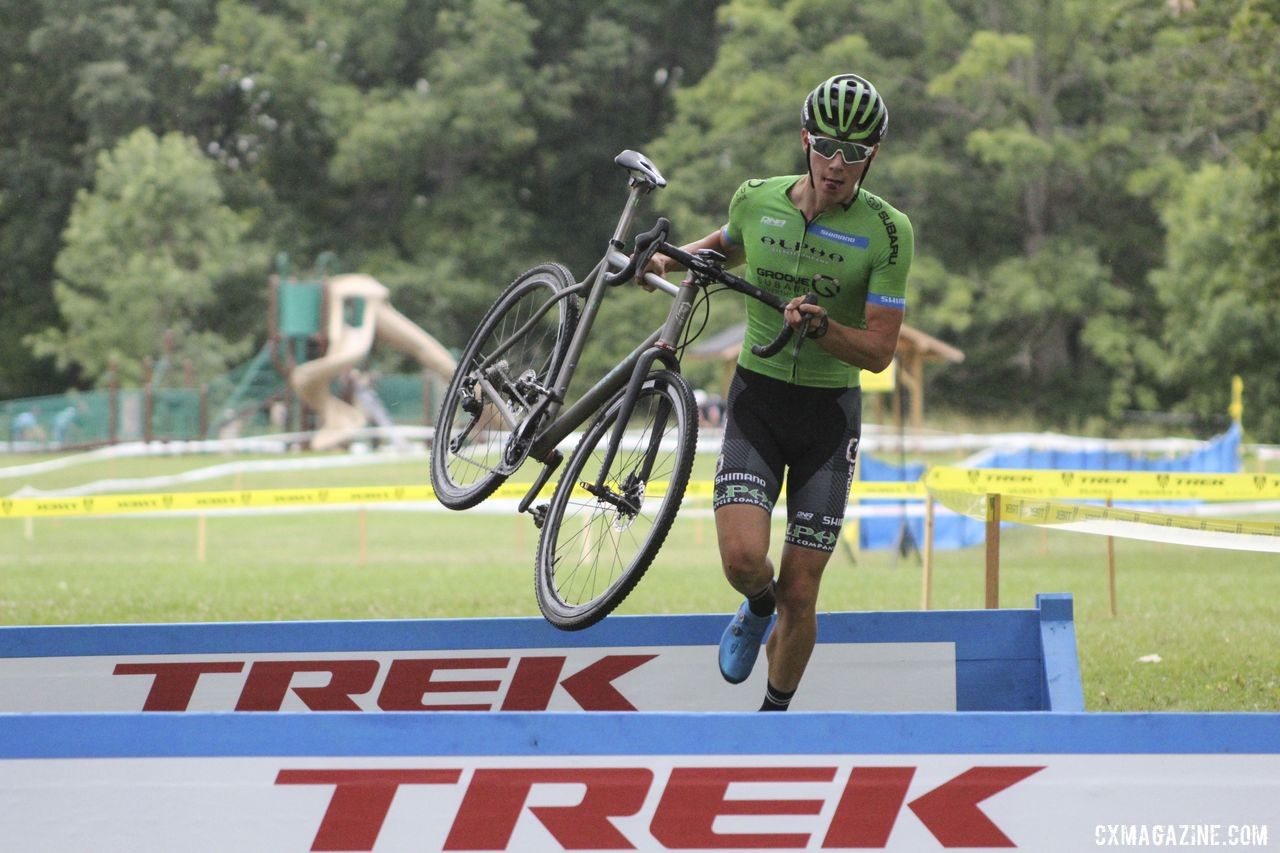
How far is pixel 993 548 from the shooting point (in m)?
7.20

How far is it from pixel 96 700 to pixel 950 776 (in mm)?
3495

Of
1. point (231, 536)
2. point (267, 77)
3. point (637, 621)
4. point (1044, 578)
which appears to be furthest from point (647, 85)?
point (637, 621)

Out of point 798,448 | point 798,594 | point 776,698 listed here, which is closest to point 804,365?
point 798,448

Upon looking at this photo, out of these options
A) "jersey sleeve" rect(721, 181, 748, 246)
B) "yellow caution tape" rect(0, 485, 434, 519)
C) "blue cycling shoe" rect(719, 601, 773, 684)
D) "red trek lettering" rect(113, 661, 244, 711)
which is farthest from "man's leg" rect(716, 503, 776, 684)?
"yellow caution tape" rect(0, 485, 434, 519)

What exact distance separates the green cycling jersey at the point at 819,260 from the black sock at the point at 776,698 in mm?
1095

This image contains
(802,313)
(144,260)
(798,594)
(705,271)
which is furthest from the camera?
(144,260)

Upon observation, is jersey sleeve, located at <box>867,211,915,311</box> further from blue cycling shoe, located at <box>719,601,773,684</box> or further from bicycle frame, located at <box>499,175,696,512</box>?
blue cycling shoe, located at <box>719,601,773,684</box>

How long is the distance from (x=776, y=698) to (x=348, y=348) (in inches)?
1434

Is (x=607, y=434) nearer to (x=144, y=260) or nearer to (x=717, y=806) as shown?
(x=717, y=806)

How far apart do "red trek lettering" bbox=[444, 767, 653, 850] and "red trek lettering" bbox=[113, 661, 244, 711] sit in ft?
8.17

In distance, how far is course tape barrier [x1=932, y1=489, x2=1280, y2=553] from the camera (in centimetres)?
679

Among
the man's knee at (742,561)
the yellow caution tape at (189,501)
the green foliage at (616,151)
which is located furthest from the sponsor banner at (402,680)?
the green foliage at (616,151)

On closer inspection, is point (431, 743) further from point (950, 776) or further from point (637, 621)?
point (637, 621)

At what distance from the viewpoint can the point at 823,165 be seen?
19.0ft
